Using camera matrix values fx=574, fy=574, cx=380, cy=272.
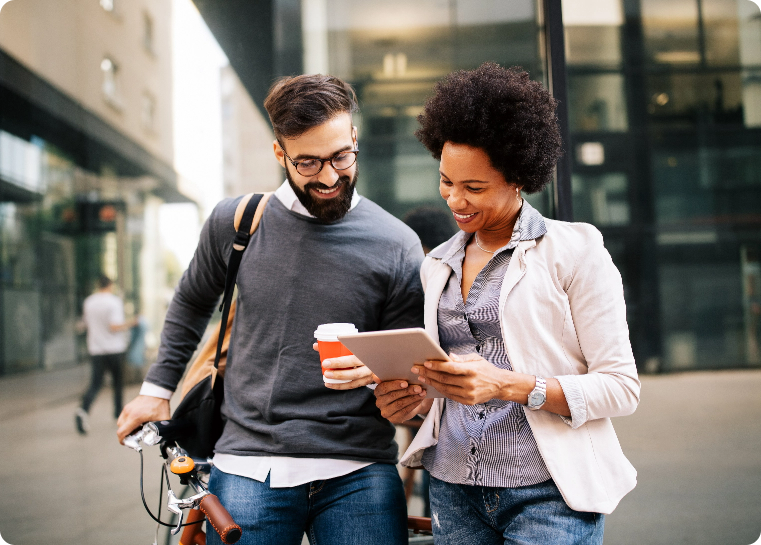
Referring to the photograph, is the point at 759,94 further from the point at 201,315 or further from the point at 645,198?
the point at 201,315

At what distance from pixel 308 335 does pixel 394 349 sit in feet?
2.21

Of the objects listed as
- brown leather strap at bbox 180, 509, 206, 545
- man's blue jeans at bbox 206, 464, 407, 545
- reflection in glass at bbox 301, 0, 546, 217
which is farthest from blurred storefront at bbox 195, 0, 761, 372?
brown leather strap at bbox 180, 509, 206, 545

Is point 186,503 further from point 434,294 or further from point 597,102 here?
point 597,102

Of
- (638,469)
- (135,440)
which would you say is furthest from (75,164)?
(638,469)

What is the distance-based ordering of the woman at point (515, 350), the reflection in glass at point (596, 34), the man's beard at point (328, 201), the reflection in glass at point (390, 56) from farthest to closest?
the reflection in glass at point (390, 56), the reflection in glass at point (596, 34), the man's beard at point (328, 201), the woman at point (515, 350)

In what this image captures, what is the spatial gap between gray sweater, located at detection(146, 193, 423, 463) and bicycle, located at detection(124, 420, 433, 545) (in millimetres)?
144

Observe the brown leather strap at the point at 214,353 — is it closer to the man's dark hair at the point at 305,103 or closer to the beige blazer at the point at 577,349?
the man's dark hair at the point at 305,103

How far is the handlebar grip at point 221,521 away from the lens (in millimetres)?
1549

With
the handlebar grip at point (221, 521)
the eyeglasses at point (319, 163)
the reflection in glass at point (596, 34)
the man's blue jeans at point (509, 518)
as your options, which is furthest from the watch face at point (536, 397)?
the reflection in glass at point (596, 34)

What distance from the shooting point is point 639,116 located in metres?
3.65

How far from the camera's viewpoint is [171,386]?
223cm

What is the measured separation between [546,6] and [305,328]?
1.85 meters

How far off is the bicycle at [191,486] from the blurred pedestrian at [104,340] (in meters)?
2.01

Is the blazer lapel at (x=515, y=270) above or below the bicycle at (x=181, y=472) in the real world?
above
